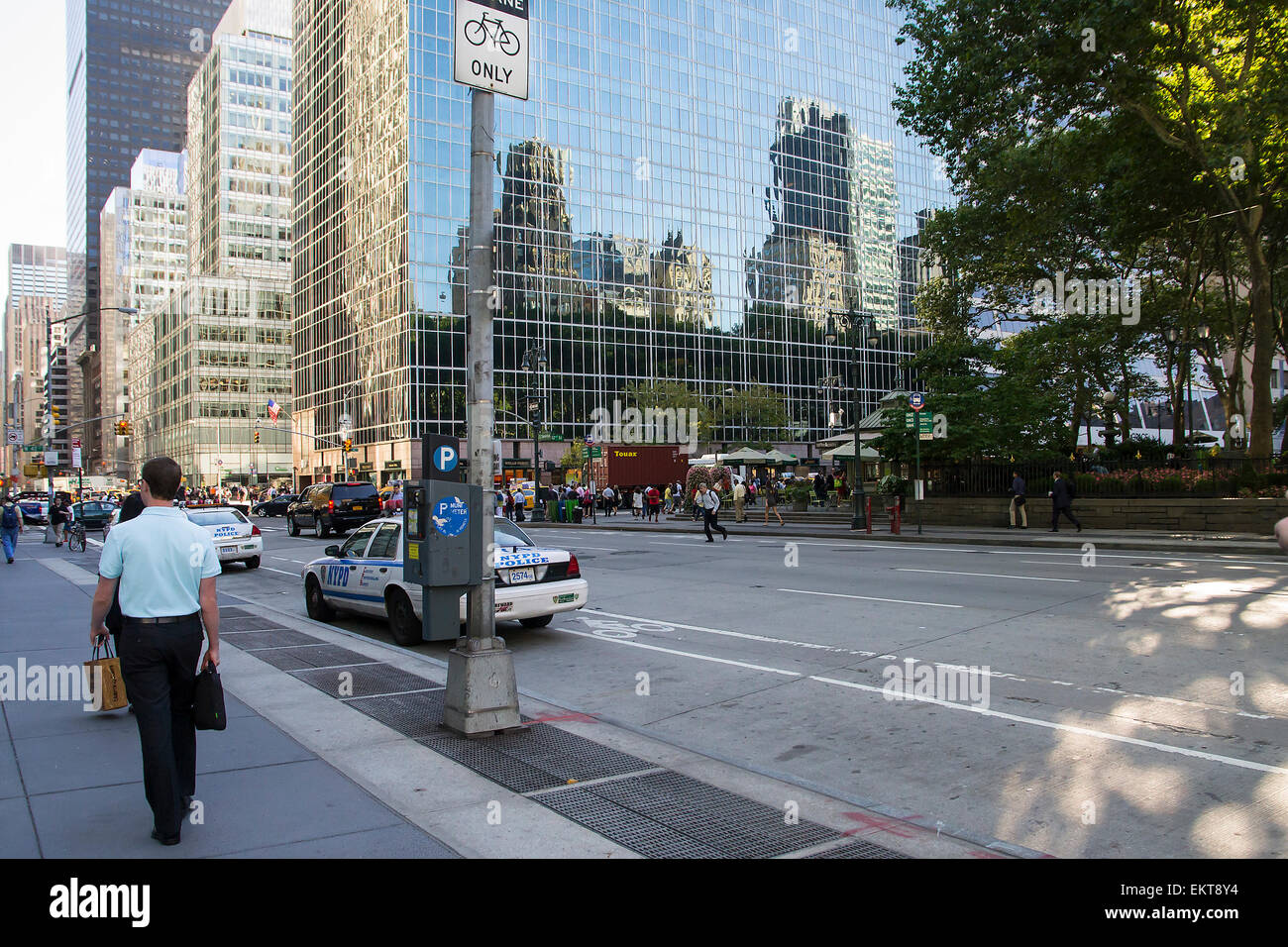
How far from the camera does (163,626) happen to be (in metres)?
4.34

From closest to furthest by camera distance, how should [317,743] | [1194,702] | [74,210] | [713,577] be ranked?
[317,743] → [1194,702] → [713,577] → [74,210]

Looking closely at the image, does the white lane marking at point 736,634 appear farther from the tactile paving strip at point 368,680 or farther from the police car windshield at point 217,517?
the police car windshield at point 217,517

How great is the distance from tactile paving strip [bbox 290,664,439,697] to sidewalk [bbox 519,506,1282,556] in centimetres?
1711

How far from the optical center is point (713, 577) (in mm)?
15867

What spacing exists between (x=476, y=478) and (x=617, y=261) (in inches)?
2916

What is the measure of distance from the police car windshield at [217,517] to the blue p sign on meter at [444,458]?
14.9m

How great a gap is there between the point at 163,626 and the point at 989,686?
6.34 m

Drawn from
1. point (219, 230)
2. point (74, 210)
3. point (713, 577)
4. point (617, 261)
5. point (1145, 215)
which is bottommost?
point (713, 577)

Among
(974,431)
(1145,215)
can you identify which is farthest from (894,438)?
(1145,215)

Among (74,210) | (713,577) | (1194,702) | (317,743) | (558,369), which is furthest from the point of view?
(74,210)

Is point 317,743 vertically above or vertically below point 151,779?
below

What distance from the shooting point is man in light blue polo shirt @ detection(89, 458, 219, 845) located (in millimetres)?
4219

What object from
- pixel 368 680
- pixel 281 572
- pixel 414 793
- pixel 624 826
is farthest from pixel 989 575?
pixel 281 572

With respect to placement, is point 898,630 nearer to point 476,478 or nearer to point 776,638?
point 776,638
